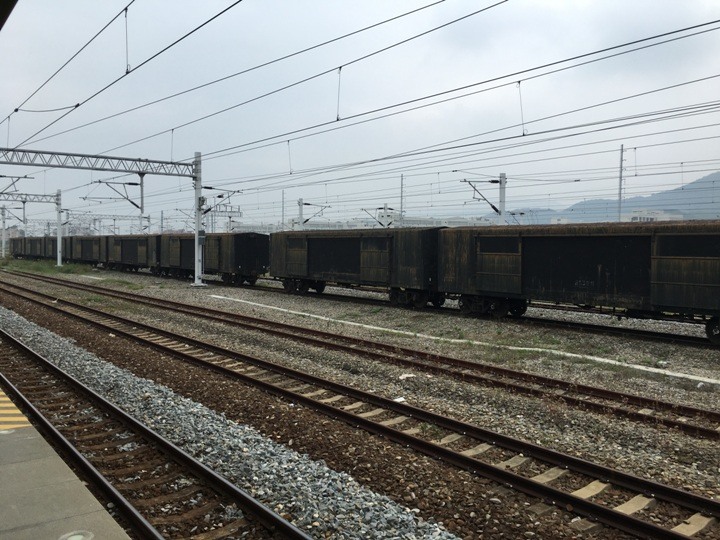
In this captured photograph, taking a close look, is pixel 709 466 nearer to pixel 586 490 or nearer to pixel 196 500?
pixel 586 490

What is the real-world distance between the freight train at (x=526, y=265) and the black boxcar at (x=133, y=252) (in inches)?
623

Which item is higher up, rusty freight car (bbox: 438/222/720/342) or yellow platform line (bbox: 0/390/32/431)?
rusty freight car (bbox: 438/222/720/342)

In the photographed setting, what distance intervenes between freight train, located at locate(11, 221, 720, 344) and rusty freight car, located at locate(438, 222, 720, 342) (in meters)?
0.03

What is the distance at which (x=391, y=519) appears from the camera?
505 cm

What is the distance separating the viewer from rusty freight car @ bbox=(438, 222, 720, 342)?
12.9 meters

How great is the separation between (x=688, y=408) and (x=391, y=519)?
5.75m

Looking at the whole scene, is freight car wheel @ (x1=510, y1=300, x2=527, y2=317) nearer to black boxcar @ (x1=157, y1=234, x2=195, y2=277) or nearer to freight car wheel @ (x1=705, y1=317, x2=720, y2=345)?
freight car wheel @ (x1=705, y1=317, x2=720, y2=345)

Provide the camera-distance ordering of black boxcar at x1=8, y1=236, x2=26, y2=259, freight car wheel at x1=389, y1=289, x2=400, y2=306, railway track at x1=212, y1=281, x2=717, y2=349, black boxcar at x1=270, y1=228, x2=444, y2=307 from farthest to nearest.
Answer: black boxcar at x1=8, y1=236, x2=26, y2=259, freight car wheel at x1=389, y1=289, x2=400, y2=306, black boxcar at x1=270, y1=228, x2=444, y2=307, railway track at x1=212, y1=281, x2=717, y2=349

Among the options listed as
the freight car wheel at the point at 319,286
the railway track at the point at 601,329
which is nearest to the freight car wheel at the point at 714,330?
the railway track at the point at 601,329

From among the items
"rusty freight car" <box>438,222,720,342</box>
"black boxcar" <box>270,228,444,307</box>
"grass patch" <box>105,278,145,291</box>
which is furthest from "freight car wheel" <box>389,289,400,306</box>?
"grass patch" <box>105,278,145,291</box>

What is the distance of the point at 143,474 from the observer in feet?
20.3

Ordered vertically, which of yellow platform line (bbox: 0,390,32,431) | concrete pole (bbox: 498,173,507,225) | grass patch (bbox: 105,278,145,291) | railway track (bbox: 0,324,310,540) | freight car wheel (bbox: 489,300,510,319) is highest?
concrete pole (bbox: 498,173,507,225)

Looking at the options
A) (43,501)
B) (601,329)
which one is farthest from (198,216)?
(43,501)

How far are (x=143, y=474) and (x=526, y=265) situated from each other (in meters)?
13.1
